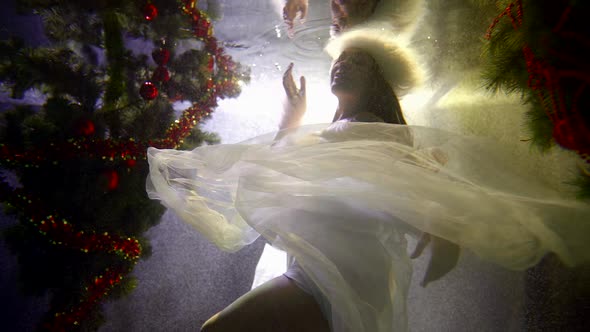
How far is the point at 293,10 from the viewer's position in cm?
161

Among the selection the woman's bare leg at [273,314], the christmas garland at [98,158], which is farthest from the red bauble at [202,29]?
the woman's bare leg at [273,314]

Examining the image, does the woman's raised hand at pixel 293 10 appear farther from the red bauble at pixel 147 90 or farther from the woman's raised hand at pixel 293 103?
the red bauble at pixel 147 90

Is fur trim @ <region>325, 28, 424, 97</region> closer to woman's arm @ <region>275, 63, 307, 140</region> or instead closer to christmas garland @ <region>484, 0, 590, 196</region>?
woman's arm @ <region>275, 63, 307, 140</region>

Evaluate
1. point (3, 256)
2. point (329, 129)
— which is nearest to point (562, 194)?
point (329, 129)

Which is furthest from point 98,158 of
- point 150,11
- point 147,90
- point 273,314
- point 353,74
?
point 353,74

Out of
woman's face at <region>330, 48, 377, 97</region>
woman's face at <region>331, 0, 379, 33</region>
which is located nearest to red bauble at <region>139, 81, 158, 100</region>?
woman's face at <region>330, 48, 377, 97</region>

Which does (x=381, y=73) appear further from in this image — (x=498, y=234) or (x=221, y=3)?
(x=221, y=3)

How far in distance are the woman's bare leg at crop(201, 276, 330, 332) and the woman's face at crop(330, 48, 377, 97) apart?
725 millimetres

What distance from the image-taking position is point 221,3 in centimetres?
164

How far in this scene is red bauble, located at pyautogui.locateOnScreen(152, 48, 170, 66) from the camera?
49.1 inches

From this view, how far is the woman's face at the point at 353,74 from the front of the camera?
118cm

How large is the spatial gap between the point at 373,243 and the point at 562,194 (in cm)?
47

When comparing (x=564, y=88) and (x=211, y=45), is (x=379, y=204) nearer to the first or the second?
(x=564, y=88)

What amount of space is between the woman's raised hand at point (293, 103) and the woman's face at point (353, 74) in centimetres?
20
